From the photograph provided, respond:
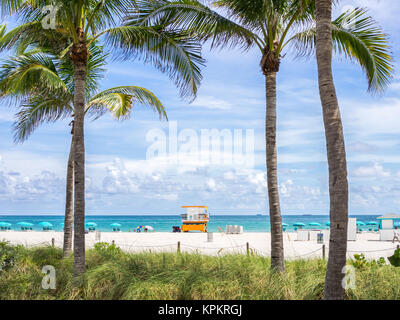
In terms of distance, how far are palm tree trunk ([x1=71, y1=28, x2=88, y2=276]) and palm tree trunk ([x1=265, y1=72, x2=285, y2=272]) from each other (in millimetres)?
4242

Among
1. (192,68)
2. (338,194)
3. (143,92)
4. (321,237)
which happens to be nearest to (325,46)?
(338,194)

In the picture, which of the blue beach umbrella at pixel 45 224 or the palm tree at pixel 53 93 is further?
the blue beach umbrella at pixel 45 224

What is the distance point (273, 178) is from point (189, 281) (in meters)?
3.16

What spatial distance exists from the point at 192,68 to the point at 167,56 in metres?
0.71

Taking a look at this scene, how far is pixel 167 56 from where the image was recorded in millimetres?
10320

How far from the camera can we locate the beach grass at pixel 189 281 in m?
7.20

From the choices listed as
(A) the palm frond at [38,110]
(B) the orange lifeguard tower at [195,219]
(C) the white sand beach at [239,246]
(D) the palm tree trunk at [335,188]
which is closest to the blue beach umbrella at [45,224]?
(B) the orange lifeguard tower at [195,219]

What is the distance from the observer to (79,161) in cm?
892

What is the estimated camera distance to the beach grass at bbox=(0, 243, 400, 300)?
283 inches

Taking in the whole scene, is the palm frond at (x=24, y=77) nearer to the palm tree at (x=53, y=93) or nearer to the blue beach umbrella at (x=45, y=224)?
the palm tree at (x=53, y=93)

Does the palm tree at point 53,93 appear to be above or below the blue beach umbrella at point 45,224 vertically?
above

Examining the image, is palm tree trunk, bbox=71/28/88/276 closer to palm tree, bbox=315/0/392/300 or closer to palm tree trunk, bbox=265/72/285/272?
palm tree trunk, bbox=265/72/285/272

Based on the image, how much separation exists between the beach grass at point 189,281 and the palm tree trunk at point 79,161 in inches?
24.5
